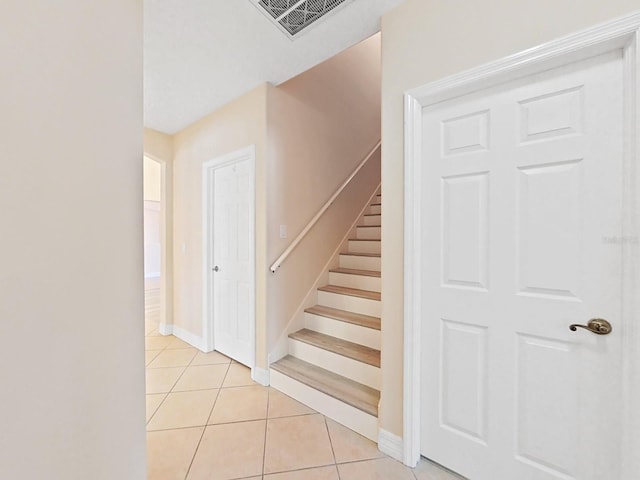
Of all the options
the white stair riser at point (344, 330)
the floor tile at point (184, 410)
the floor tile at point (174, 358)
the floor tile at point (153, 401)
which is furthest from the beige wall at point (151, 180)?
the white stair riser at point (344, 330)

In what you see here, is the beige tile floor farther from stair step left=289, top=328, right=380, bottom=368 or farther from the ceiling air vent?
the ceiling air vent

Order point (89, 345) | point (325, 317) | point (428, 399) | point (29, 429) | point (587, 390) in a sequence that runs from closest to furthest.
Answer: point (29, 429), point (89, 345), point (587, 390), point (428, 399), point (325, 317)

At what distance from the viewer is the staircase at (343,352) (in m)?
1.85

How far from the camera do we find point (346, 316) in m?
2.39

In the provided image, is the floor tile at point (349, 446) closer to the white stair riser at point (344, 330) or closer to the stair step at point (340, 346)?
the stair step at point (340, 346)

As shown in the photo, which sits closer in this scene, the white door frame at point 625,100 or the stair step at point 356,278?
the white door frame at point 625,100

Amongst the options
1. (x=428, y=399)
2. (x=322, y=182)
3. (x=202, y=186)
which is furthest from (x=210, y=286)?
(x=428, y=399)

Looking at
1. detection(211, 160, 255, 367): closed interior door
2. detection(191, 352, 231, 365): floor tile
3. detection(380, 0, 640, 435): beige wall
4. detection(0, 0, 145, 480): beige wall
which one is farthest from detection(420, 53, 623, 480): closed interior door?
detection(191, 352, 231, 365): floor tile

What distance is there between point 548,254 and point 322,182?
205 cm

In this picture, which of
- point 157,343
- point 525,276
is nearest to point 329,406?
point 525,276

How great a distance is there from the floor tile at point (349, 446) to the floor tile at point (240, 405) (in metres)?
0.53

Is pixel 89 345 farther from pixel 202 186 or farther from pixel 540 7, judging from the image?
pixel 202 186

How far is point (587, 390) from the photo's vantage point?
3.64ft

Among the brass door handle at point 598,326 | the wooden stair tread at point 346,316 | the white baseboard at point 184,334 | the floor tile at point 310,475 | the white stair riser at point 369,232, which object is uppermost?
the white stair riser at point 369,232
